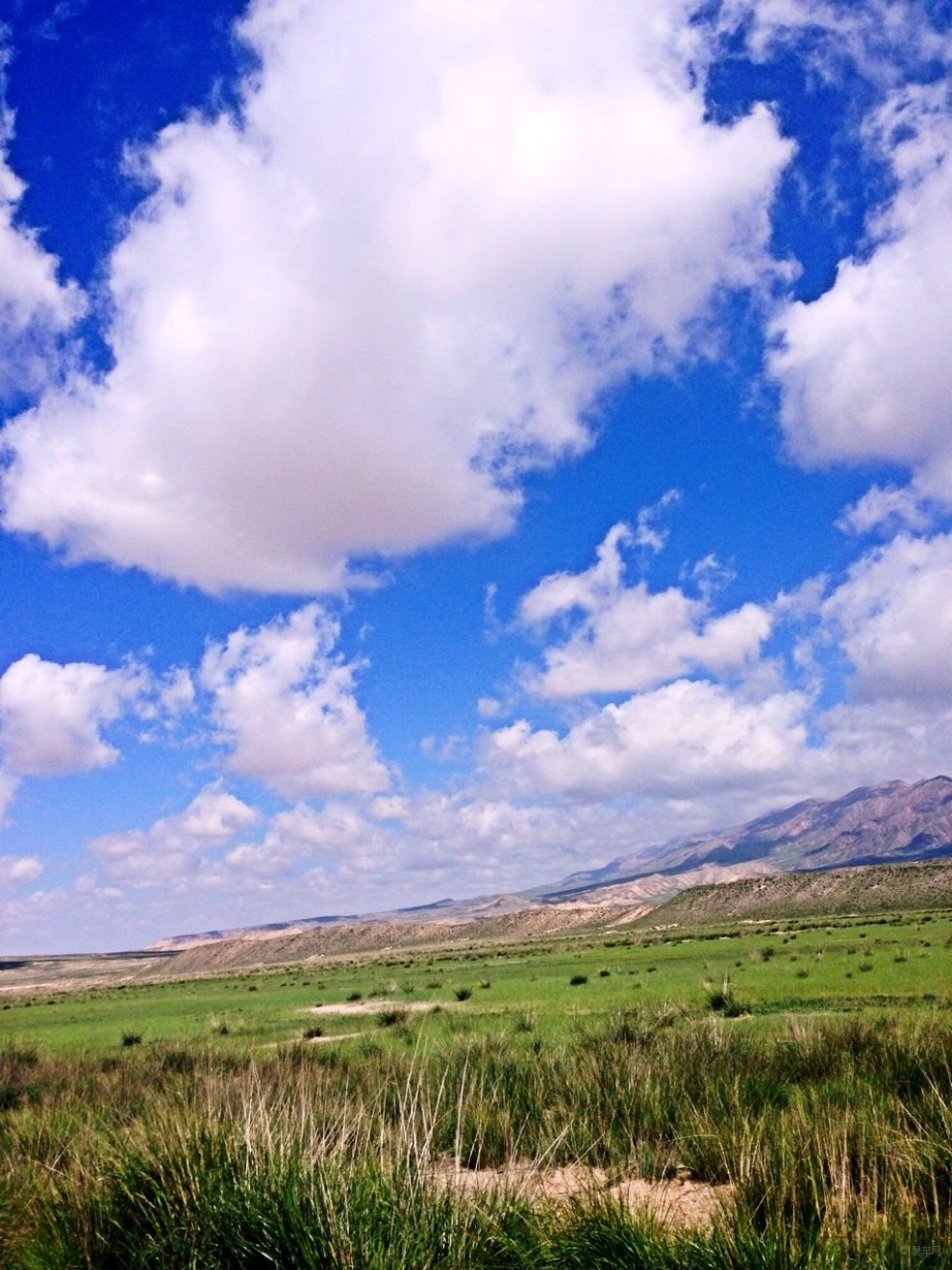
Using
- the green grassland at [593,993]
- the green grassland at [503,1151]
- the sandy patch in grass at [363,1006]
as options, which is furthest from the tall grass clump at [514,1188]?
the sandy patch in grass at [363,1006]

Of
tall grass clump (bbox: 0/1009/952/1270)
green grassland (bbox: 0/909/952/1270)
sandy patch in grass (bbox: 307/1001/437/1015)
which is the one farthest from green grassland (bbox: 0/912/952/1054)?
tall grass clump (bbox: 0/1009/952/1270)

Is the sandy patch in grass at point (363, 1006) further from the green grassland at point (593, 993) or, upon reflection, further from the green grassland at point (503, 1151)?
the green grassland at point (503, 1151)

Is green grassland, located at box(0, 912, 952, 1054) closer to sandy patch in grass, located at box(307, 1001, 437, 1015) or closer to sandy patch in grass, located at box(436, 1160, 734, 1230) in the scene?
sandy patch in grass, located at box(307, 1001, 437, 1015)

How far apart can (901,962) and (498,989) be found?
1656 centimetres

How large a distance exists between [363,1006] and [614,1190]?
31.2 meters

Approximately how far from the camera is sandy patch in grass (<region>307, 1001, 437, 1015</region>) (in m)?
32.1

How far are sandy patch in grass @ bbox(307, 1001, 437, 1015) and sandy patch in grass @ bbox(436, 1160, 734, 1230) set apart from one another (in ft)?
80.5

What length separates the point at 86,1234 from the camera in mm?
5055

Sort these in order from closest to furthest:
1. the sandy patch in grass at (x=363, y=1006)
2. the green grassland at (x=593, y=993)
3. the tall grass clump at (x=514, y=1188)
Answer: the tall grass clump at (x=514, y=1188)
the green grassland at (x=593, y=993)
the sandy patch in grass at (x=363, y=1006)

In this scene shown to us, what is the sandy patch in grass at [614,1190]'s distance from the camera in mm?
5539

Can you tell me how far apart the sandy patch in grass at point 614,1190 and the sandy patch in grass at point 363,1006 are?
24537mm

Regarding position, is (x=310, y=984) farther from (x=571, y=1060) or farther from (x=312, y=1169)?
(x=312, y=1169)

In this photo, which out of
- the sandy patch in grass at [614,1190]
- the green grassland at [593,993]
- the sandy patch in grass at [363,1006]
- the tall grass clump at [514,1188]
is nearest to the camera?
the tall grass clump at [514,1188]

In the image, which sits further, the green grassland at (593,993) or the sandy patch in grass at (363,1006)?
the sandy patch in grass at (363,1006)
